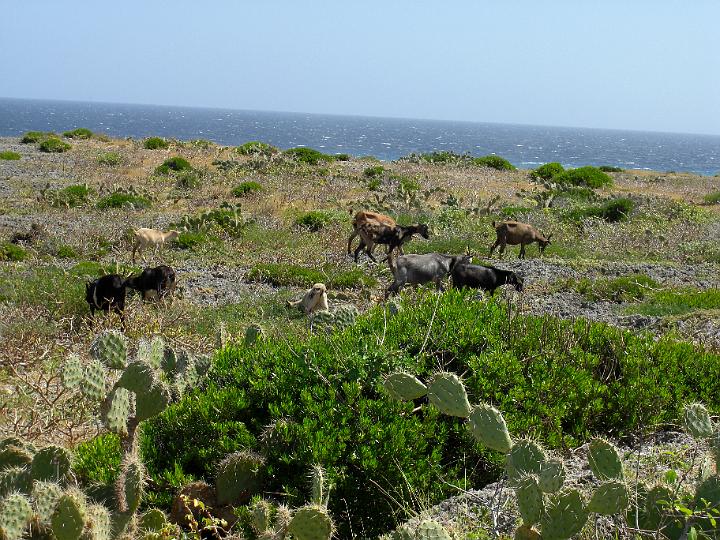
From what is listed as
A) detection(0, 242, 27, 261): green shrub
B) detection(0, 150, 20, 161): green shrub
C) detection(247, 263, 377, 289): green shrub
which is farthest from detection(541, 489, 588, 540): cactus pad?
detection(0, 150, 20, 161): green shrub

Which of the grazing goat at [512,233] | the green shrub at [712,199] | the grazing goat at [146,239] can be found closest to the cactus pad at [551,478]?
the grazing goat at [146,239]

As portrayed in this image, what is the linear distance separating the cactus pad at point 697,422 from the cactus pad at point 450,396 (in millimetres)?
1262

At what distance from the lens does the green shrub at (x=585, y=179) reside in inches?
1305

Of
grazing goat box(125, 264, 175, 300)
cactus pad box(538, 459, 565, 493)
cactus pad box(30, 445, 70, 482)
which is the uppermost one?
cactus pad box(538, 459, 565, 493)

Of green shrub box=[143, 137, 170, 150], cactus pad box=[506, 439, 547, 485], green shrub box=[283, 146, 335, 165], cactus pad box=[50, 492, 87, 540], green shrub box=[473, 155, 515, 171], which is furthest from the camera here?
green shrub box=[473, 155, 515, 171]

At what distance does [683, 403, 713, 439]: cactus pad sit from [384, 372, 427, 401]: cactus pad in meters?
1.53

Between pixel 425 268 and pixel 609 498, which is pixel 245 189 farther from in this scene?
pixel 609 498

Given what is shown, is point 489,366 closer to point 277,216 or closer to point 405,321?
point 405,321

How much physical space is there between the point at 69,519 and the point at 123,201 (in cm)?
1897

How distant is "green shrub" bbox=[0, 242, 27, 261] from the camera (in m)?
13.8

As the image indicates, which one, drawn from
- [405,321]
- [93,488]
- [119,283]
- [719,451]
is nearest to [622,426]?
[405,321]

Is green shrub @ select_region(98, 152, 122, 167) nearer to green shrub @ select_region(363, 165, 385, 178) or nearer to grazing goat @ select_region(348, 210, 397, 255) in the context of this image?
green shrub @ select_region(363, 165, 385, 178)

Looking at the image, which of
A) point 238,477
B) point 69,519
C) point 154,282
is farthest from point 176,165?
point 69,519

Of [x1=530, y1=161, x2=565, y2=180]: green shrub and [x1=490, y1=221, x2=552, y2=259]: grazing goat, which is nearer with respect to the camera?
[x1=490, y1=221, x2=552, y2=259]: grazing goat
